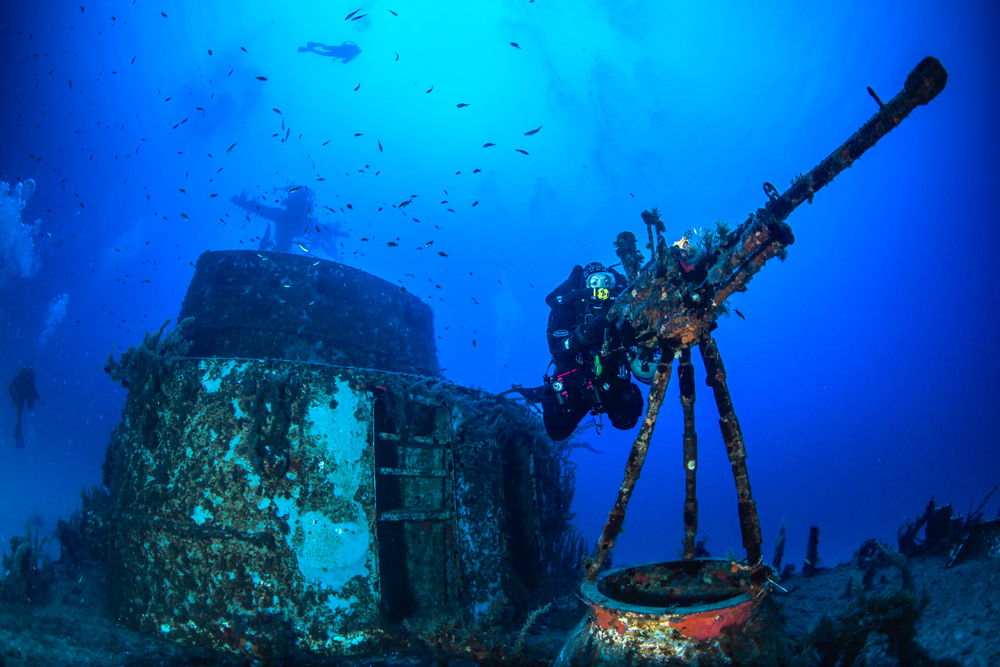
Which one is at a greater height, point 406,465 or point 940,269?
point 940,269

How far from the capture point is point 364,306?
821 centimetres

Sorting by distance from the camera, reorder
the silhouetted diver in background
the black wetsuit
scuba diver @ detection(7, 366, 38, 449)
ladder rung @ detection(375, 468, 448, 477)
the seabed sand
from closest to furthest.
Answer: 1. the seabed sand
2. the black wetsuit
3. ladder rung @ detection(375, 468, 448, 477)
4. scuba diver @ detection(7, 366, 38, 449)
5. the silhouetted diver in background

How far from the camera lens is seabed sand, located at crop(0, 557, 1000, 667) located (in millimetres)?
2650

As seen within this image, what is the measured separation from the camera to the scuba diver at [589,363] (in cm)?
421

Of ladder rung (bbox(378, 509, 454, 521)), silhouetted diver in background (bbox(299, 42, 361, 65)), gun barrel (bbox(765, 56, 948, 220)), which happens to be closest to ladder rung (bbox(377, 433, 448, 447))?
ladder rung (bbox(378, 509, 454, 521))

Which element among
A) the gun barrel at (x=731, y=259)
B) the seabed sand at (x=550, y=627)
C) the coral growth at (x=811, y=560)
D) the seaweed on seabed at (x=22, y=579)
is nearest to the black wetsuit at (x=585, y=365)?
the gun barrel at (x=731, y=259)

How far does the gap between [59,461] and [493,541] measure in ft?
415

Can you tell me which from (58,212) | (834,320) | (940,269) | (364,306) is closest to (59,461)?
(58,212)

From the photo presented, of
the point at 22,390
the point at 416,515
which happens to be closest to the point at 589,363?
the point at 416,515

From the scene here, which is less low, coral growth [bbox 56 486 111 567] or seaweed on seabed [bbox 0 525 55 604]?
coral growth [bbox 56 486 111 567]

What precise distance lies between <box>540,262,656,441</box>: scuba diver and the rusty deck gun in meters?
0.75

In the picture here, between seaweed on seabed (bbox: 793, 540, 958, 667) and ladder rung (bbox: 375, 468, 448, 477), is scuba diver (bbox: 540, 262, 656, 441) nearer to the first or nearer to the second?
ladder rung (bbox: 375, 468, 448, 477)

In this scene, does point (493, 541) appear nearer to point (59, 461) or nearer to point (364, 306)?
point (364, 306)

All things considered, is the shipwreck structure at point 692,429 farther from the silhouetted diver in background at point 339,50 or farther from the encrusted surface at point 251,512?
the silhouetted diver in background at point 339,50
